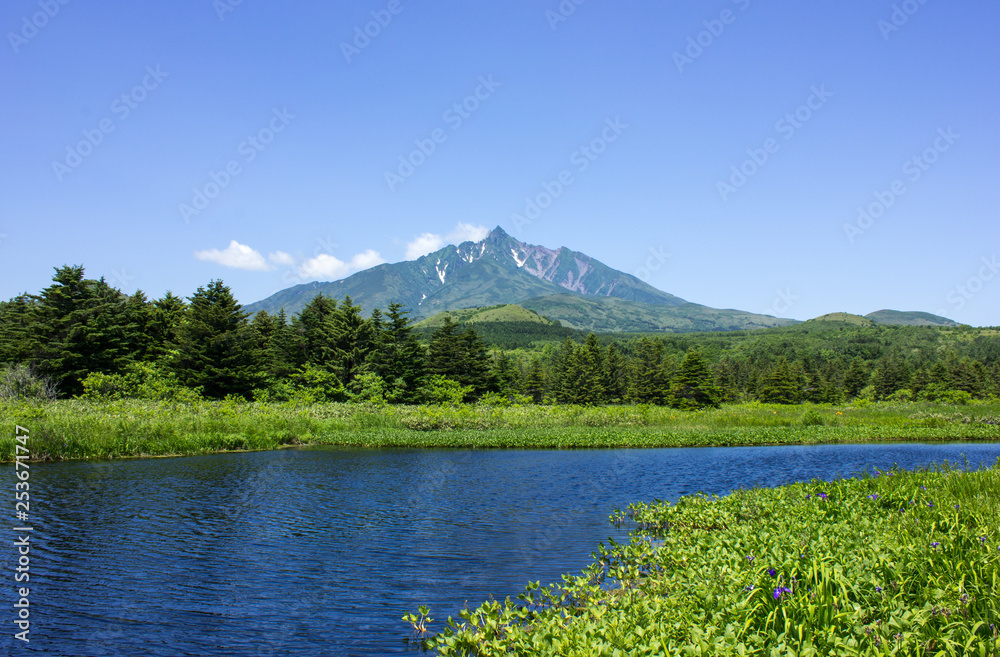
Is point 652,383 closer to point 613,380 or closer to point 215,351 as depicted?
point 613,380

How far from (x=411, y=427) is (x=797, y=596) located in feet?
120

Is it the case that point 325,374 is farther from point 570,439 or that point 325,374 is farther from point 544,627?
point 544,627

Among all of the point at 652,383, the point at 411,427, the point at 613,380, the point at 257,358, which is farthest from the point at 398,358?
the point at 613,380

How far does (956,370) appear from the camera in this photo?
103 meters

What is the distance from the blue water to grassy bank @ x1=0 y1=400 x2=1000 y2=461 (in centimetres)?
287

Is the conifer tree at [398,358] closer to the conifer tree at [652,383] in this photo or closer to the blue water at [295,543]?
the blue water at [295,543]

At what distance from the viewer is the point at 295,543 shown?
41.9 ft

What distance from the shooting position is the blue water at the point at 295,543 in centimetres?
838

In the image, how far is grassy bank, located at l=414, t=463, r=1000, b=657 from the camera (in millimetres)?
4766

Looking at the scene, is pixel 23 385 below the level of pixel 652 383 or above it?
above

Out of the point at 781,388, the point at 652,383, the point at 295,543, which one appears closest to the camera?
the point at 295,543

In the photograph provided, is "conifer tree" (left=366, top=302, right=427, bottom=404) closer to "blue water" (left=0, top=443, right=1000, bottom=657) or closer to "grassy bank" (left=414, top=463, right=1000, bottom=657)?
"blue water" (left=0, top=443, right=1000, bottom=657)

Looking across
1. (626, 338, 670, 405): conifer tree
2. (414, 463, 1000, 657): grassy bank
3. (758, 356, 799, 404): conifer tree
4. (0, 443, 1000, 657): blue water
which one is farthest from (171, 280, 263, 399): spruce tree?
(758, 356, 799, 404): conifer tree

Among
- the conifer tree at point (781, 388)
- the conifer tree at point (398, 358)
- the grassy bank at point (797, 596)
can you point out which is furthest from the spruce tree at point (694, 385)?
the grassy bank at point (797, 596)
